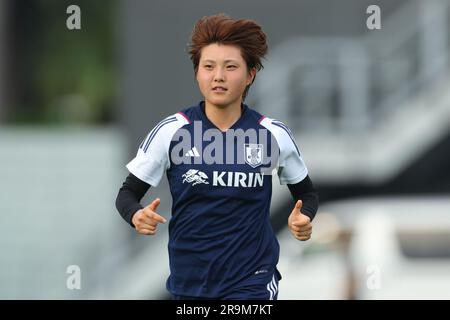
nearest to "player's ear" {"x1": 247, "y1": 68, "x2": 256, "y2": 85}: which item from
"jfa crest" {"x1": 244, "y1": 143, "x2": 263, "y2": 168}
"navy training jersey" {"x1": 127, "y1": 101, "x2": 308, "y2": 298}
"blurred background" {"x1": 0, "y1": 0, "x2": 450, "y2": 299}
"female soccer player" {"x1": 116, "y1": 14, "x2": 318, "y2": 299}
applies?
"female soccer player" {"x1": 116, "y1": 14, "x2": 318, "y2": 299}

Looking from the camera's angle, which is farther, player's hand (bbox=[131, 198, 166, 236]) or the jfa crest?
the jfa crest

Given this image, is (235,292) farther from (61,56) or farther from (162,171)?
(61,56)

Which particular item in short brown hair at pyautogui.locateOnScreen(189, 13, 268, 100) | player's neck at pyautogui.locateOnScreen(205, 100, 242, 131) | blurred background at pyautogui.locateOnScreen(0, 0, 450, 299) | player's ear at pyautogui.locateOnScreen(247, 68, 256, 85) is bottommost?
blurred background at pyautogui.locateOnScreen(0, 0, 450, 299)

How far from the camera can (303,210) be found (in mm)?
5027

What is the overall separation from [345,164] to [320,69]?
1271 millimetres

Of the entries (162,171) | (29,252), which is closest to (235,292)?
(162,171)

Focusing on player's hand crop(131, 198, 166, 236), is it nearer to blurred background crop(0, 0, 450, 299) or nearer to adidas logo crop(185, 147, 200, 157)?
adidas logo crop(185, 147, 200, 157)

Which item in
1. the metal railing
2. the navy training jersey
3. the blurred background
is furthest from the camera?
the metal railing

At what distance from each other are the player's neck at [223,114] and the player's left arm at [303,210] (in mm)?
419

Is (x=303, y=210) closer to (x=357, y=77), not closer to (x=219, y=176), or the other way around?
(x=219, y=176)

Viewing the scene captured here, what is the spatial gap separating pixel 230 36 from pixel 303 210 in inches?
31.2

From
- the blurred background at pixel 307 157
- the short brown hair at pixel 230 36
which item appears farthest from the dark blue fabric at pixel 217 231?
the blurred background at pixel 307 157

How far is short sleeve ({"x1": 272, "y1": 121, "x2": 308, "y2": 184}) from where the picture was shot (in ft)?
16.5

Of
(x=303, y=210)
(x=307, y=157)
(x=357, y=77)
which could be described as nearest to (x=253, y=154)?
(x=303, y=210)
